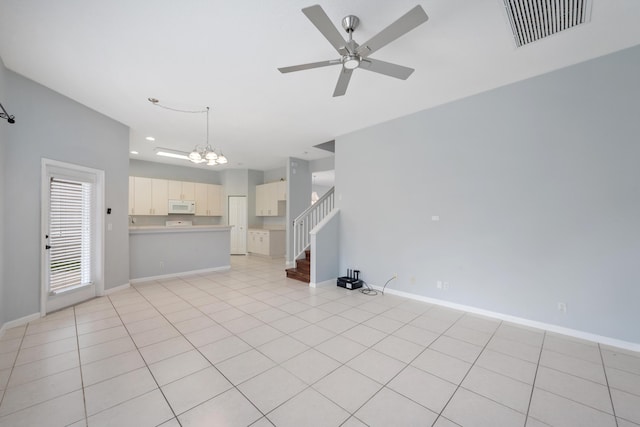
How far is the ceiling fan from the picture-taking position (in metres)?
1.69

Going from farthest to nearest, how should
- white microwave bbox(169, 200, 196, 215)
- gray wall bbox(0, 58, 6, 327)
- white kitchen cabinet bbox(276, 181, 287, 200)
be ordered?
white kitchen cabinet bbox(276, 181, 287, 200) < white microwave bbox(169, 200, 196, 215) < gray wall bbox(0, 58, 6, 327)

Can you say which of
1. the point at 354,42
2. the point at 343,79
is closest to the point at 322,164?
the point at 343,79

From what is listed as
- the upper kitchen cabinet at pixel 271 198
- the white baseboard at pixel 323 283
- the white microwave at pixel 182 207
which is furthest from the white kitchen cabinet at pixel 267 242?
the white baseboard at pixel 323 283

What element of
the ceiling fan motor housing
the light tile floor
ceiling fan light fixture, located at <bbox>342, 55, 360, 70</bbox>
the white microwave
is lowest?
the light tile floor

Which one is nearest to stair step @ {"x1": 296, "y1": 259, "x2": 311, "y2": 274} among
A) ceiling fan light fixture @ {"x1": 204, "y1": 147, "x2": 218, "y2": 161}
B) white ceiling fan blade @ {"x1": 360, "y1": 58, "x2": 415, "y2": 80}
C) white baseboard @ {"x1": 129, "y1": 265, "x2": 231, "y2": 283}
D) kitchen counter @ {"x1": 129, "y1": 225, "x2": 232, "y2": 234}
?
white baseboard @ {"x1": 129, "y1": 265, "x2": 231, "y2": 283}

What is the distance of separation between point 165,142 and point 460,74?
5.80 metres

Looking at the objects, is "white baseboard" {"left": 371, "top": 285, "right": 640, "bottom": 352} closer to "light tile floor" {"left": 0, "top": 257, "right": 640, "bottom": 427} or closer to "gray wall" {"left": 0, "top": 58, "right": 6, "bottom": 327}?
"light tile floor" {"left": 0, "top": 257, "right": 640, "bottom": 427}

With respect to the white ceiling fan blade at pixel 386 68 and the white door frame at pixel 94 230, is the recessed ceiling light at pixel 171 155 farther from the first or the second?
the white ceiling fan blade at pixel 386 68

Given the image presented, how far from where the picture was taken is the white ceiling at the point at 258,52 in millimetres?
2049

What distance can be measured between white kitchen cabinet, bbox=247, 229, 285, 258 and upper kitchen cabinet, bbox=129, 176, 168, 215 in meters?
2.73

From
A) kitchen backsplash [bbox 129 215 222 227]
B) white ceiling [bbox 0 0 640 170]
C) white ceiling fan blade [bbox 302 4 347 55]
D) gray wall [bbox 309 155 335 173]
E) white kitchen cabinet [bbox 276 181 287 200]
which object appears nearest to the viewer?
white ceiling fan blade [bbox 302 4 347 55]

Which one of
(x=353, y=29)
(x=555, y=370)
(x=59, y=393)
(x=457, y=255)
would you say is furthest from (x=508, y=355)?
(x=59, y=393)

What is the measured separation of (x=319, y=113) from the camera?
409 centimetres

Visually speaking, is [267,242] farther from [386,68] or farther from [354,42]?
[354,42]
